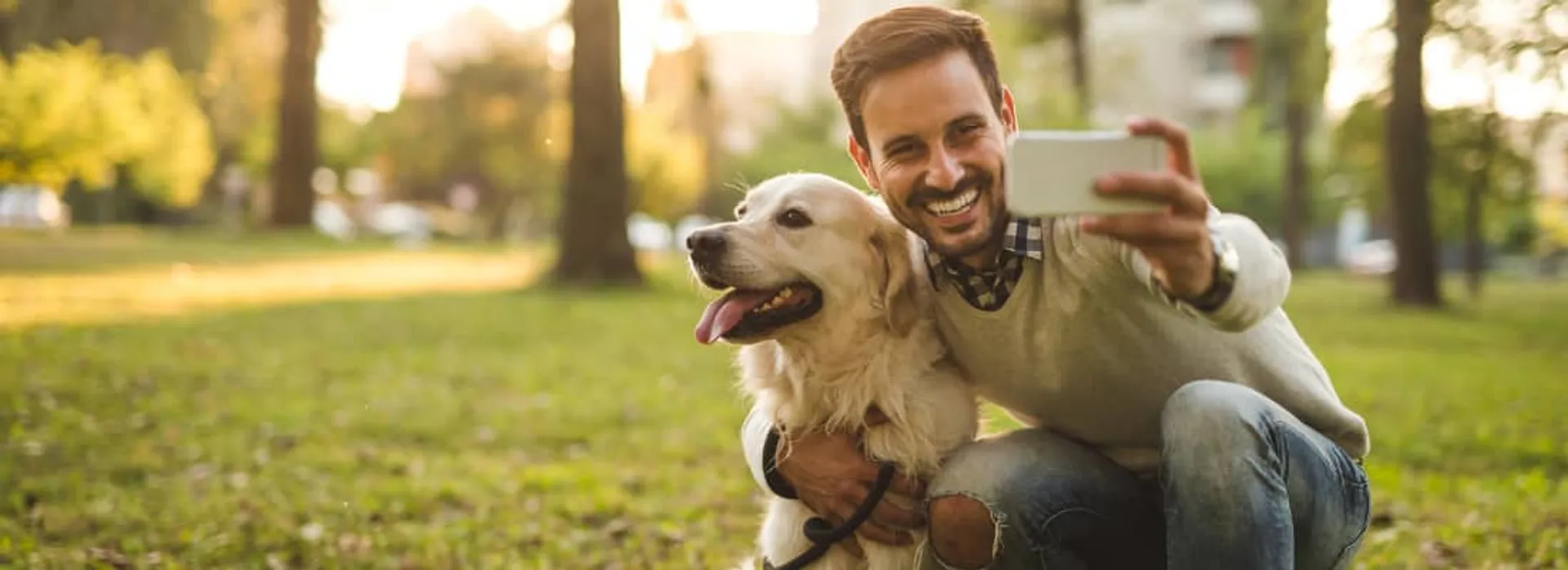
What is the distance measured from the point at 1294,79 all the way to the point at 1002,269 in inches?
883

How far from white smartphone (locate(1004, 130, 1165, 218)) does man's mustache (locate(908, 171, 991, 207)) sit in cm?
61

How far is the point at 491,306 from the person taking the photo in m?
13.4

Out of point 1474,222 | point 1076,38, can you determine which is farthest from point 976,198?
point 1076,38

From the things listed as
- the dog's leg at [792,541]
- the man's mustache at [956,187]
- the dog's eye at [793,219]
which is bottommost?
the dog's leg at [792,541]

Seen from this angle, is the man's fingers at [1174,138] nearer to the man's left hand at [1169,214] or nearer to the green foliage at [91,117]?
the man's left hand at [1169,214]

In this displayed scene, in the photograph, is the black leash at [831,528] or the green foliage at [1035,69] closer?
the black leash at [831,528]

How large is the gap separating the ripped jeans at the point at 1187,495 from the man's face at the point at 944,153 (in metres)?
0.46

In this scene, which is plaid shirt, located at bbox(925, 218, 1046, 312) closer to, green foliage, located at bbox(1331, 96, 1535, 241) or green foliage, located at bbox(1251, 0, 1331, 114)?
green foliage, located at bbox(1331, 96, 1535, 241)

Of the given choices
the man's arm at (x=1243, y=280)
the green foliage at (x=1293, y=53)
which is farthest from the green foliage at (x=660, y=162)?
the man's arm at (x=1243, y=280)

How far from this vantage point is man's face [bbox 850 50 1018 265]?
2576 mm

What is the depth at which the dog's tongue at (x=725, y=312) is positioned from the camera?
279 cm

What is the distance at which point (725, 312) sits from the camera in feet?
9.37

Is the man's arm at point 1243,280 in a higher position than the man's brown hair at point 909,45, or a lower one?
lower

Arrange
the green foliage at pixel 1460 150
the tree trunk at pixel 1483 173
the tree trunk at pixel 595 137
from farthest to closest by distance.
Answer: the green foliage at pixel 1460 150
the tree trunk at pixel 1483 173
the tree trunk at pixel 595 137
